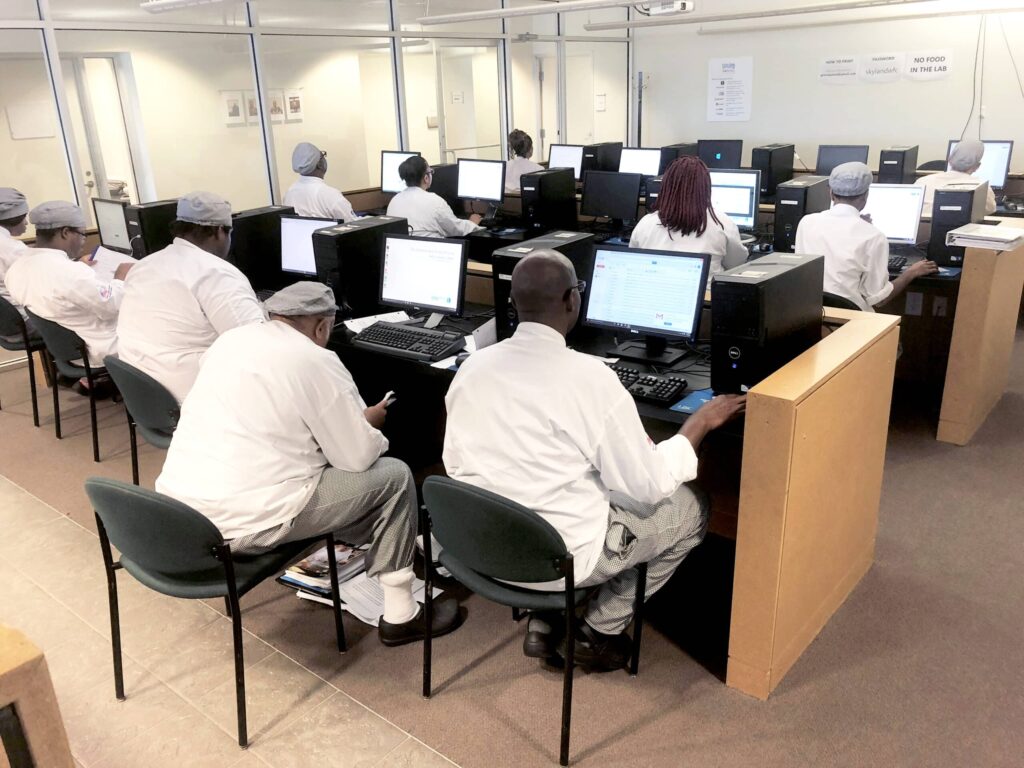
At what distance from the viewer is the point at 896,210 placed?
4102mm

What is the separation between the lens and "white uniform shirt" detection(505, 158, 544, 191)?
22.7 feet

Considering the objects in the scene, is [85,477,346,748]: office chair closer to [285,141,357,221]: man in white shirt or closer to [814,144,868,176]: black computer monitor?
[285,141,357,221]: man in white shirt

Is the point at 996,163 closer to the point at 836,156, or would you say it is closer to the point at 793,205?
the point at 836,156

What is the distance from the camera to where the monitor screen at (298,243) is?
13.1 ft

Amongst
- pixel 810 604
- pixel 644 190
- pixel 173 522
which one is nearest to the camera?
pixel 173 522

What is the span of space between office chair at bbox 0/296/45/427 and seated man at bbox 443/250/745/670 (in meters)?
3.05

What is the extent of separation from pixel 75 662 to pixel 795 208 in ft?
12.7

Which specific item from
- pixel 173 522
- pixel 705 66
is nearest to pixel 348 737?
pixel 173 522

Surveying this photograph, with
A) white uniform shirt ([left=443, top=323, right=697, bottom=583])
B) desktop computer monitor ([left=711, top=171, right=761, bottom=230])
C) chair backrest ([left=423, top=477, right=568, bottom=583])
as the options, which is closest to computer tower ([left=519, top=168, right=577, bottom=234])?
desktop computer monitor ([left=711, top=171, right=761, bottom=230])

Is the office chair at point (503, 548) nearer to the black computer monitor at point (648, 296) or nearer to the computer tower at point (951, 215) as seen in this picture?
the black computer monitor at point (648, 296)

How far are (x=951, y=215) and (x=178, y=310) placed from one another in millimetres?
3365

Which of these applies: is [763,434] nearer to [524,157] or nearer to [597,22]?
[524,157]

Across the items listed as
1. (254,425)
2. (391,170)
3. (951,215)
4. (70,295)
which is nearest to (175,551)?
(254,425)

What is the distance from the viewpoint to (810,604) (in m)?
2.23
